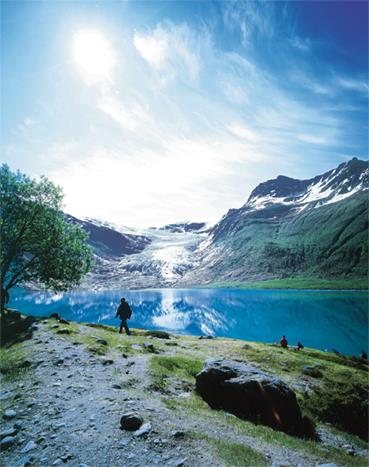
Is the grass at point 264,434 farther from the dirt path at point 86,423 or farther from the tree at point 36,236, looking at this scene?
the tree at point 36,236

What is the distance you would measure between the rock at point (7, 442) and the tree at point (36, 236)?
103ft

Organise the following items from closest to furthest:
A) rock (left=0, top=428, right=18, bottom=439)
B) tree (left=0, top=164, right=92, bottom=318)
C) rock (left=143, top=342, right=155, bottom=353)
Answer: rock (left=0, top=428, right=18, bottom=439)
rock (left=143, top=342, right=155, bottom=353)
tree (left=0, top=164, right=92, bottom=318)

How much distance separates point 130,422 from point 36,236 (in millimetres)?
34164

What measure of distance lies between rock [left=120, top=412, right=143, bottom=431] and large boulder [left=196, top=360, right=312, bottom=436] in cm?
599

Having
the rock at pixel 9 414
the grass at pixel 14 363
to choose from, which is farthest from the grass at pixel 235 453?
the grass at pixel 14 363

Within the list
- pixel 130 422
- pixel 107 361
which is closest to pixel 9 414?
pixel 130 422

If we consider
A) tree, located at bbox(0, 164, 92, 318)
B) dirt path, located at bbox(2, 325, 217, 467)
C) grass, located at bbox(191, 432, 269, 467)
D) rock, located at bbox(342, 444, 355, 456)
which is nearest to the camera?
dirt path, located at bbox(2, 325, 217, 467)

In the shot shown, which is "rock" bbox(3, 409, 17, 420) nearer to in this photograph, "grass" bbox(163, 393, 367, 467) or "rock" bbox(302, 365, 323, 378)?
"grass" bbox(163, 393, 367, 467)

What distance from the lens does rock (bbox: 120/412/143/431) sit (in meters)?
10.6

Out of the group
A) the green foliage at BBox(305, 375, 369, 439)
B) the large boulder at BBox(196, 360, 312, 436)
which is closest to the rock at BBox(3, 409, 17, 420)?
the large boulder at BBox(196, 360, 312, 436)

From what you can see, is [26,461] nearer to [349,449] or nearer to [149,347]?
[349,449]

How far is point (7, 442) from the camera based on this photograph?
398 inches

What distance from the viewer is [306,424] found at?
15766 millimetres

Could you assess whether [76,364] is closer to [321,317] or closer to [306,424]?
[306,424]
